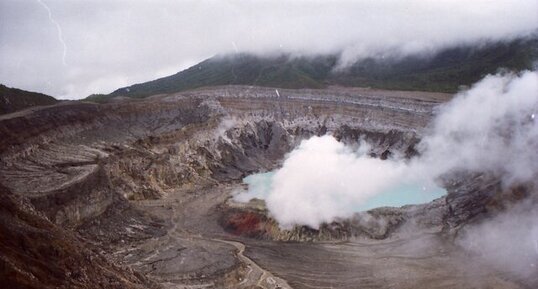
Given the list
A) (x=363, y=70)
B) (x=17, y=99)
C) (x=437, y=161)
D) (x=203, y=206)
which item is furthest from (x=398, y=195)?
(x=363, y=70)

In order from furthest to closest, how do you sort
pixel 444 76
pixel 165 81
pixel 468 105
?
pixel 165 81
pixel 444 76
pixel 468 105

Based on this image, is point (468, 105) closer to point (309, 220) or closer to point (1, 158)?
point (309, 220)

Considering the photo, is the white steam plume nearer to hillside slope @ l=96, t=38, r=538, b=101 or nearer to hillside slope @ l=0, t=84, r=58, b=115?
hillside slope @ l=96, t=38, r=538, b=101

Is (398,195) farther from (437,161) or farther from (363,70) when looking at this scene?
(363,70)

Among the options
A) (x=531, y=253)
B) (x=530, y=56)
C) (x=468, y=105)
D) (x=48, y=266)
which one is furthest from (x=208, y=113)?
(x=48, y=266)

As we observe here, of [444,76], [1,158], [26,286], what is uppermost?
[444,76]
